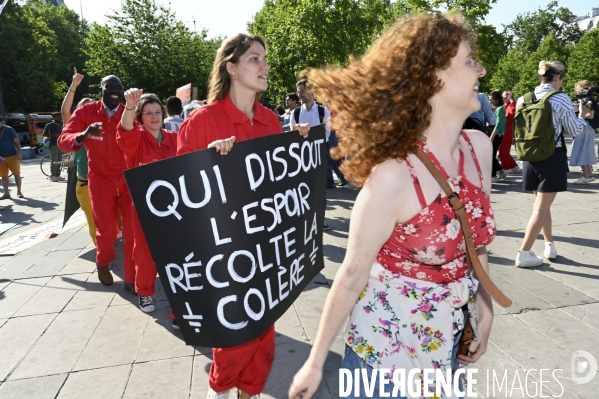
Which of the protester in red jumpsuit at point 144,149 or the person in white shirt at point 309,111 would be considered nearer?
the protester in red jumpsuit at point 144,149

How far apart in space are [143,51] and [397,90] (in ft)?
117

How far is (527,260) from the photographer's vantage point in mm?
4859

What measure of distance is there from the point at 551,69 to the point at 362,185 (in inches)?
162

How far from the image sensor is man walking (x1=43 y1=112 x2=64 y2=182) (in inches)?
551

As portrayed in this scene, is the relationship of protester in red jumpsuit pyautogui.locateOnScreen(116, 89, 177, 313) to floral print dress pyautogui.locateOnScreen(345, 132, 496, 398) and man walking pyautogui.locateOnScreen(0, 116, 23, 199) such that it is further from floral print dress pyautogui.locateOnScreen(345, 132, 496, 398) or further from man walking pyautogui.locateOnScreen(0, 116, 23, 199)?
man walking pyautogui.locateOnScreen(0, 116, 23, 199)

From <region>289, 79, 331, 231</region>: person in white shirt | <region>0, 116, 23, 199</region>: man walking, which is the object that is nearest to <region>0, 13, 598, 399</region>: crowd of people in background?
<region>289, 79, 331, 231</region>: person in white shirt

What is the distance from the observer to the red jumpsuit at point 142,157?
3846 millimetres

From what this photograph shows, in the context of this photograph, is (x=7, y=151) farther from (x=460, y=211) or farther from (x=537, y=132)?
(x=460, y=211)

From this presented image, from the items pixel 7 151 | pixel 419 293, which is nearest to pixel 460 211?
pixel 419 293

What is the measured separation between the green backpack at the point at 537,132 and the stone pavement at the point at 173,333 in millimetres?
1150

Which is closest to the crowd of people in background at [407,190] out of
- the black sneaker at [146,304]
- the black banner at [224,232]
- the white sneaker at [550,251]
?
the black banner at [224,232]

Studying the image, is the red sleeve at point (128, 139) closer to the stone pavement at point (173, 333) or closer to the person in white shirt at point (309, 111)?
the stone pavement at point (173, 333)

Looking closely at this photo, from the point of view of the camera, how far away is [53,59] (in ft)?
149

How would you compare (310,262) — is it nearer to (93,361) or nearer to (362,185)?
(362,185)
